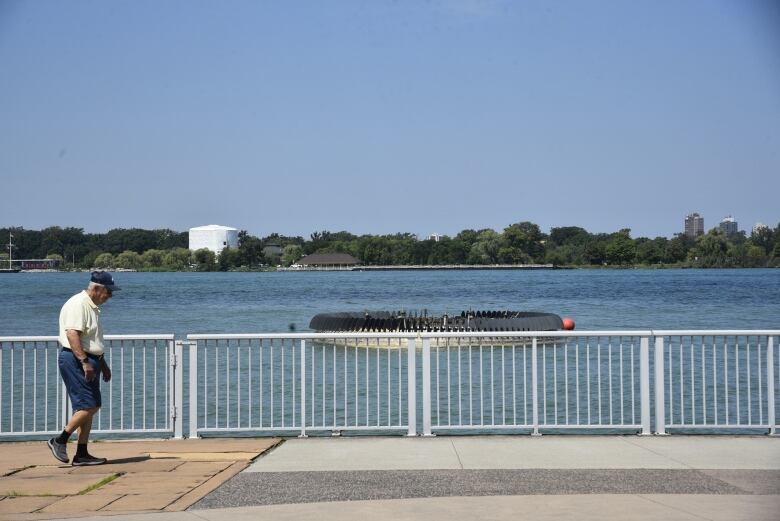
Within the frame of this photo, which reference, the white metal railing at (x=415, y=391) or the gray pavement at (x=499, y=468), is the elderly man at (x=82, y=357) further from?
the gray pavement at (x=499, y=468)

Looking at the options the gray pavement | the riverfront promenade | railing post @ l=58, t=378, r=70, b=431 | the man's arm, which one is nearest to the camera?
the riverfront promenade

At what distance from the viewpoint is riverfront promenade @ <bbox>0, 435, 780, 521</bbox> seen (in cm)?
764

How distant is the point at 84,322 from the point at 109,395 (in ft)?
28.7

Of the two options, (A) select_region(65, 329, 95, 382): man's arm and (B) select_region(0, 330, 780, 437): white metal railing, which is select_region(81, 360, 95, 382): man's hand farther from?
(B) select_region(0, 330, 780, 437): white metal railing

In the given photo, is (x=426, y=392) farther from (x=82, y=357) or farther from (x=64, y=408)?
(x=64, y=408)

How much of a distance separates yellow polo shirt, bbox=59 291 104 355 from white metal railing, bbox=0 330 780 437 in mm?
1359

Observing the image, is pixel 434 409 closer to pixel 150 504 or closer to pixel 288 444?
pixel 288 444

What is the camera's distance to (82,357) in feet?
31.0

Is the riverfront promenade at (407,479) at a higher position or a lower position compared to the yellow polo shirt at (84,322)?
lower

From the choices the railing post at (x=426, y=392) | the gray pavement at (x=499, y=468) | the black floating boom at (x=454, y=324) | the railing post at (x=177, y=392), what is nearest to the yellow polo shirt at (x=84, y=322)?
the railing post at (x=177, y=392)

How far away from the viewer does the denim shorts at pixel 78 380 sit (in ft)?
31.6

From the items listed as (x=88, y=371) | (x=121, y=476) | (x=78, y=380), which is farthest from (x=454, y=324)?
(x=121, y=476)

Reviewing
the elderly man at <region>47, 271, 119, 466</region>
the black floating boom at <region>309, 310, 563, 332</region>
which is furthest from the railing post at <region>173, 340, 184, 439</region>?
the black floating boom at <region>309, 310, 563, 332</region>

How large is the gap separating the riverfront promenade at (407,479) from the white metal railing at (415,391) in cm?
56
